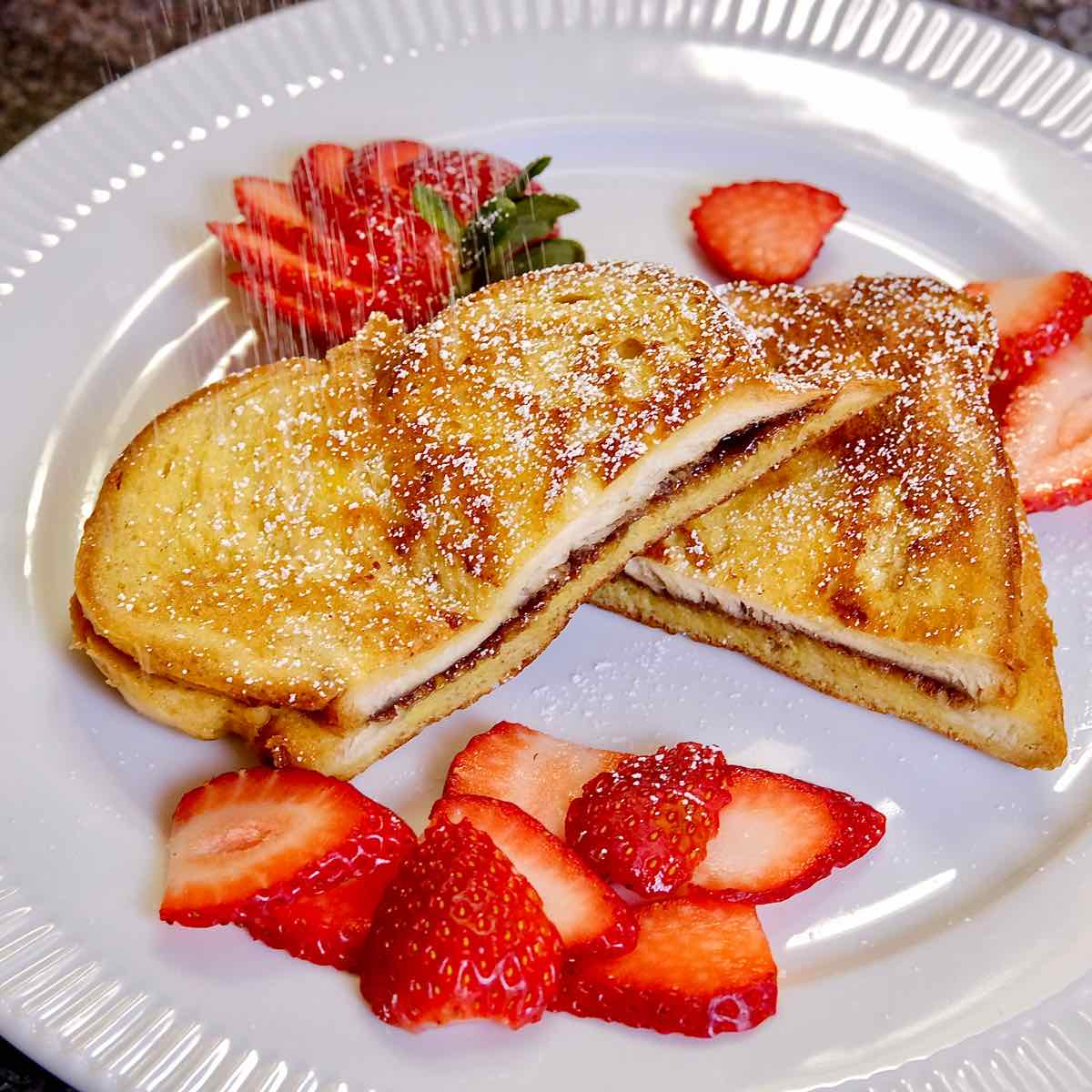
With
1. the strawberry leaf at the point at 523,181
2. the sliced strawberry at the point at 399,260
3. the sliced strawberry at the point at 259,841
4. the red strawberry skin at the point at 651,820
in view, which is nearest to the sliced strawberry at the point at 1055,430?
the red strawberry skin at the point at 651,820

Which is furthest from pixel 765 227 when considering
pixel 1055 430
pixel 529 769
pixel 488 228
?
pixel 529 769

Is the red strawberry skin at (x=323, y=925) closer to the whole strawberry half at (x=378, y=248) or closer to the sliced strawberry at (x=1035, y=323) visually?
the whole strawberry half at (x=378, y=248)

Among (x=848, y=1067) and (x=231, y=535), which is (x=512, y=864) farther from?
(x=231, y=535)

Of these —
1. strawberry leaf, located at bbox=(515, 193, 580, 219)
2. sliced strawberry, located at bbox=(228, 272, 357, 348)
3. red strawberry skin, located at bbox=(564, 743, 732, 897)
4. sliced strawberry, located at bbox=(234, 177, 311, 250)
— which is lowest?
red strawberry skin, located at bbox=(564, 743, 732, 897)

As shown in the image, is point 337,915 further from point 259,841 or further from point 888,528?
point 888,528

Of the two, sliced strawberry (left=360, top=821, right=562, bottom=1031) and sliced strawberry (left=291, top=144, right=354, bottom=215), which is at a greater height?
sliced strawberry (left=291, top=144, right=354, bottom=215)

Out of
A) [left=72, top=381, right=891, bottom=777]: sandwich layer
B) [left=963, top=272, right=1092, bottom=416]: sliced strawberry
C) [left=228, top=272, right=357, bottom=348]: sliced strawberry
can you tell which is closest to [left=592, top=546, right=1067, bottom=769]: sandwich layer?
[left=72, top=381, right=891, bottom=777]: sandwich layer

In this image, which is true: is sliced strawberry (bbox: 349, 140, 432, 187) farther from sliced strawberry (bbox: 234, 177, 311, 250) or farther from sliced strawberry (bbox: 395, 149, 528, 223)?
sliced strawberry (bbox: 234, 177, 311, 250)

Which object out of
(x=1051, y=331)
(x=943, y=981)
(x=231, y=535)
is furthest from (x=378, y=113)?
(x=943, y=981)
